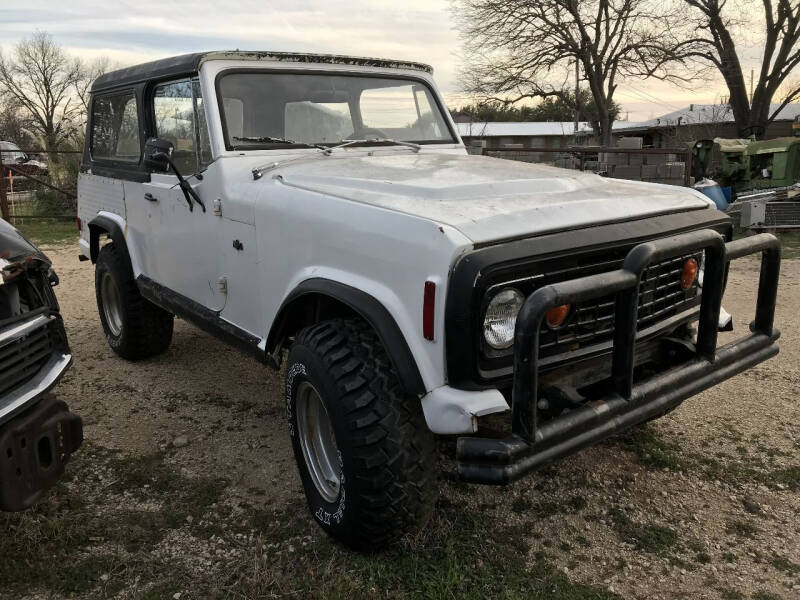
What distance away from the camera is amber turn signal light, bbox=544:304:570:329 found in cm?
229

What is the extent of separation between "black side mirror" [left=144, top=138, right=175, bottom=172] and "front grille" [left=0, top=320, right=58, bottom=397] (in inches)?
44.3

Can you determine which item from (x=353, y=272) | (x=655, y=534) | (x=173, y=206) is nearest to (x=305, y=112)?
(x=173, y=206)

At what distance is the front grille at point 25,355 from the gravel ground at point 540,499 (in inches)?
31.3

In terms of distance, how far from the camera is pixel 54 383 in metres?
2.50

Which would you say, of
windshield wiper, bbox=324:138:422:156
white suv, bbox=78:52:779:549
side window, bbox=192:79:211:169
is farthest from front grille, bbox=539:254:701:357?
side window, bbox=192:79:211:169

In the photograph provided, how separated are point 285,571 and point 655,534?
1.53 meters

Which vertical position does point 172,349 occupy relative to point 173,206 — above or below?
below

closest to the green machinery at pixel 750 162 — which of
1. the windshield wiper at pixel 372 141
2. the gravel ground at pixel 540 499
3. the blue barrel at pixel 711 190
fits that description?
the blue barrel at pixel 711 190

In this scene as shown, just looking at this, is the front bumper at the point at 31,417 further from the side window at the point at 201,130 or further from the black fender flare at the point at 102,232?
the black fender flare at the point at 102,232

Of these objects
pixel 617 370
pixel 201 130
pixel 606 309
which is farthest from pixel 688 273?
pixel 201 130

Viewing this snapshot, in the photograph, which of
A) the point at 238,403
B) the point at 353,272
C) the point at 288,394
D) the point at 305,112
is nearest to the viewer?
the point at 353,272

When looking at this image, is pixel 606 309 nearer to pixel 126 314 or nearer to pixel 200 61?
pixel 200 61

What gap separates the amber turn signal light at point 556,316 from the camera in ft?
7.50

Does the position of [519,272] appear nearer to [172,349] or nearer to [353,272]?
[353,272]
